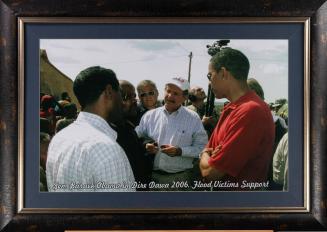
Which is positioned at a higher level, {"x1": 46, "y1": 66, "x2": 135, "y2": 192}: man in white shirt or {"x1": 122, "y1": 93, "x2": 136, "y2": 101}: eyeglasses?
{"x1": 122, "y1": 93, "x2": 136, "y2": 101}: eyeglasses

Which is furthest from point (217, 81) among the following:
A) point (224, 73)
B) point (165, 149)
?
point (165, 149)

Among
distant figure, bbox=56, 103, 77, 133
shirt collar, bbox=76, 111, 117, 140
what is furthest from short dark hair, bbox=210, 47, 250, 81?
distant figure, bbox=56, 103, 77, 133

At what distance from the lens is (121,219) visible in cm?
257

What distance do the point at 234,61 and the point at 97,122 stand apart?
761mm

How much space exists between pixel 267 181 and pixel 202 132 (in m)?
0.41

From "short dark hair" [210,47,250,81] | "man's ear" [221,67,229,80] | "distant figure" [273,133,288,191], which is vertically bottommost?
"distant figure" [273,133,288,191]

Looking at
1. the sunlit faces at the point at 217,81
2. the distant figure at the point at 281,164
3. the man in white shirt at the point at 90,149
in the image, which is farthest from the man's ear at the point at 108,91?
the distant figure at the point at 281,164

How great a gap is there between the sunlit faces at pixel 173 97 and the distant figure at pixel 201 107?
0.05 m

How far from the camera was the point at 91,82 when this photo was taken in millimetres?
2594

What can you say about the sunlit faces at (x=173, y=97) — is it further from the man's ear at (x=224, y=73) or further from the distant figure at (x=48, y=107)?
the distant figure at (x=48, y=107)

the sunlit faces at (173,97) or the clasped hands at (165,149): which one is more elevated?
the sunlit faces at (173,97)

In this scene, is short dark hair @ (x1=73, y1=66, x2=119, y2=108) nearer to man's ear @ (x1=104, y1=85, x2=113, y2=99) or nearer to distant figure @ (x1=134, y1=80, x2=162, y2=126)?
man's ear @ (x1=104, y1=85, x2=113, y2=99)

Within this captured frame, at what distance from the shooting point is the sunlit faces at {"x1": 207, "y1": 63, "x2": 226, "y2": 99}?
259cm

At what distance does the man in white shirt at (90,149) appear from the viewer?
2.57 metres
